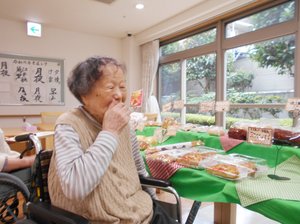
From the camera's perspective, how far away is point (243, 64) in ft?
11.0

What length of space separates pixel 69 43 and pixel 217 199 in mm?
4295

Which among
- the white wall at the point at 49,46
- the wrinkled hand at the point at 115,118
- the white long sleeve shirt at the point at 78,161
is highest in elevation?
the white wall at the point at 49,46

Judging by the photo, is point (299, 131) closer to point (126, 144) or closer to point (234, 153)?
point (234, 153)

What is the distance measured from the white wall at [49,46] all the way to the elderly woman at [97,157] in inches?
122

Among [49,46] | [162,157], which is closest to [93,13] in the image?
[49,46]

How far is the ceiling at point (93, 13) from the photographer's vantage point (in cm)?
325

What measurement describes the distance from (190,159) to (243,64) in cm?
260

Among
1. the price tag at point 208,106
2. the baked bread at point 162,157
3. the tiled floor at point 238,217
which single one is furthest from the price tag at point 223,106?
the tiled floor at point 238,217

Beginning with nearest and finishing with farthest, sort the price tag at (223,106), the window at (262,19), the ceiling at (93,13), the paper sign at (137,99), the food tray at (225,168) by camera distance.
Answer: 1. the food tray at (225,168)
2. the price tag at (223,106)
3. the paper sign at (137,99)
4. the window at (262,19)
5. the ceiling at (93,13)

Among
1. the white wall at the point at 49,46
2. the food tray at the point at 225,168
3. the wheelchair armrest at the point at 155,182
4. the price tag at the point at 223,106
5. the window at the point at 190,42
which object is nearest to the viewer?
the food tray at the point at 225,168

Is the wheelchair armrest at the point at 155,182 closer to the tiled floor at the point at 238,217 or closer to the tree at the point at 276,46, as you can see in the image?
the tiled floor at the point at 238,217

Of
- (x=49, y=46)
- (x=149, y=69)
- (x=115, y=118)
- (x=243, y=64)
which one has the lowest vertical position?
(x=115, y=118)

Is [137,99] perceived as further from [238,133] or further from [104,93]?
[104,93]

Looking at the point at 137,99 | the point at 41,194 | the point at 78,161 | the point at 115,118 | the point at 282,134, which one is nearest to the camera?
the point at 78,161
